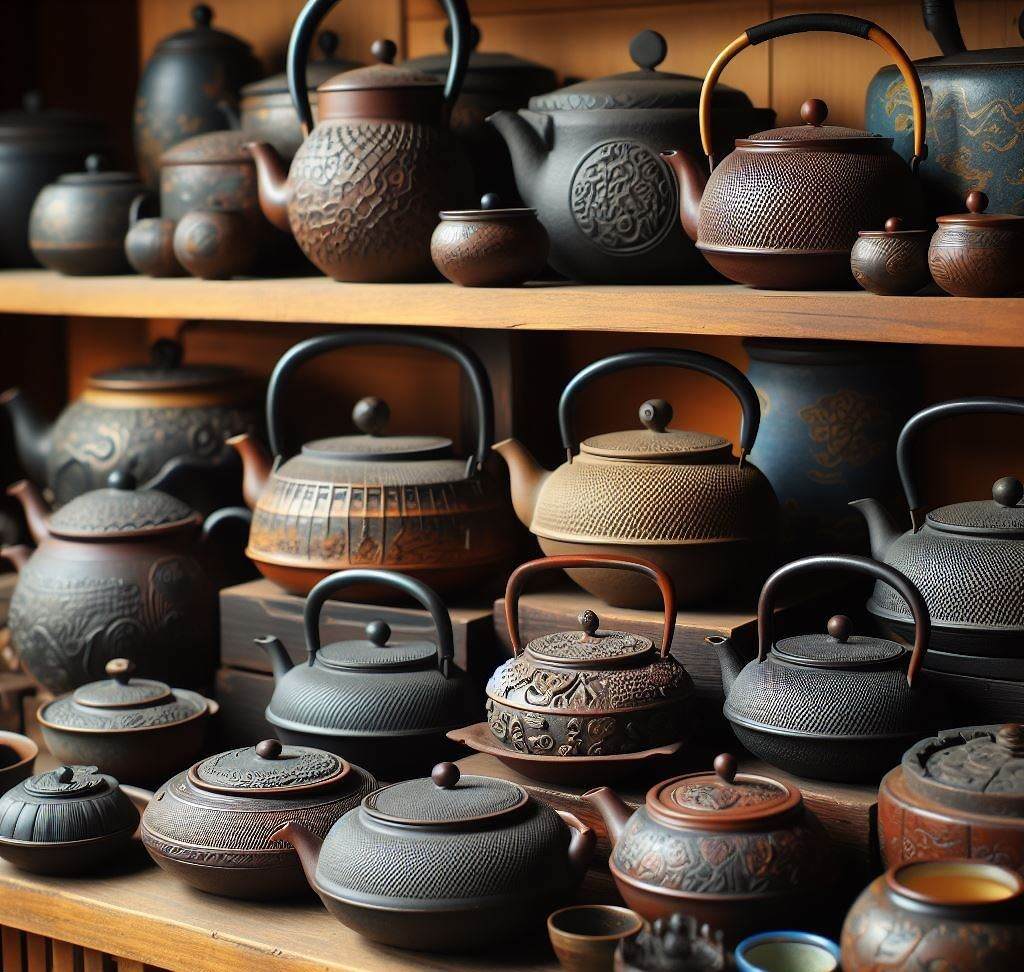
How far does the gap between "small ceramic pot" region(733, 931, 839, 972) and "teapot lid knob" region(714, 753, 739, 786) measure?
0.17 metres

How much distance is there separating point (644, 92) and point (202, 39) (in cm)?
98

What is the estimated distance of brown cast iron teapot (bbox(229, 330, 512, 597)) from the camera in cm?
218

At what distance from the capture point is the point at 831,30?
6.34ft

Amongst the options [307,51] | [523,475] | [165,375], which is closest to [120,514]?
[165,375]

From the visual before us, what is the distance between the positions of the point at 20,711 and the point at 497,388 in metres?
0.95

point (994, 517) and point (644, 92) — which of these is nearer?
point (994, 517)

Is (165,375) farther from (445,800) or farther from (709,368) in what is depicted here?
(445,800)

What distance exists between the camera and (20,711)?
2547mm

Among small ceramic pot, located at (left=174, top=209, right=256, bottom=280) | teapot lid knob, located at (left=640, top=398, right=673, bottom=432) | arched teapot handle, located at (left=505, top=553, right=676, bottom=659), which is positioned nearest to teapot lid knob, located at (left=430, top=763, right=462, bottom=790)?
arched teapot handle, located at (left=505, top=553, right=676, bottom=659)

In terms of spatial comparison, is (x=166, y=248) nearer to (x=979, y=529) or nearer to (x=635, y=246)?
(x=635, y=246)

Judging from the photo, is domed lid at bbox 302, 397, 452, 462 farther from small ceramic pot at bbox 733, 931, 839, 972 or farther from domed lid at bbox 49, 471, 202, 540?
small ceramic pot at bbox 733, 931, 839, 972

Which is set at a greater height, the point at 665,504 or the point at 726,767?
the point at 665,504

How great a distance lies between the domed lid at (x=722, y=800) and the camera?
1.57 m

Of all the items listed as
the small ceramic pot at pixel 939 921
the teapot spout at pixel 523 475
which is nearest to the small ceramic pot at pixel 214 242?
the teapot spout at pixel 523 475
